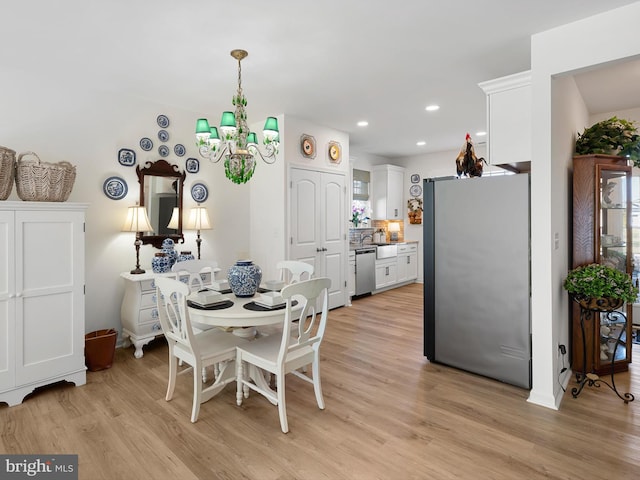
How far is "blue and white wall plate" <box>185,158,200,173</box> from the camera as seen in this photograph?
429 cm

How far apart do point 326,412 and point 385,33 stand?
8.84 ft

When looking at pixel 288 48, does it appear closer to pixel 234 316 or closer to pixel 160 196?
pixel 234 316

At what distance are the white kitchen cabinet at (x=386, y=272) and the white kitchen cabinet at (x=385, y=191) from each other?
0.97 meters

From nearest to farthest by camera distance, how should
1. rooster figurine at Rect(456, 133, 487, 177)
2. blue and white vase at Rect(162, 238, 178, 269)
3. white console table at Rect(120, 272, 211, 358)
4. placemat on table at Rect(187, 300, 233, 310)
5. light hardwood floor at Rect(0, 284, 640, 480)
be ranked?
light hardwood floor at Rect(0, 284, 640, 480), placemat on table at Rect(187, 300, 233, 310), rooster figurine at Rect(456, 133, 487, 177), white console table at Rect(120, 272, 211, 358), blue and white vase at Rect(162, 238, 178, 269)

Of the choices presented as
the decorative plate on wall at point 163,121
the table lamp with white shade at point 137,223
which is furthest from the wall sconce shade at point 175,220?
the decorative plate on wall at point 163,121

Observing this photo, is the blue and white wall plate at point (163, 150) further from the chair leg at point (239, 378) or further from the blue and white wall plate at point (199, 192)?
the chair leg at point (239, 378)

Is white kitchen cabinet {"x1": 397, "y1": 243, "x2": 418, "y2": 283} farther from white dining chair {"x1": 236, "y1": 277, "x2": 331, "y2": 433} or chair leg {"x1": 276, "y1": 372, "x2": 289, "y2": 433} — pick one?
chair leg {"x1": 276, "y1": 372, "x2": 289, "y2": 433}

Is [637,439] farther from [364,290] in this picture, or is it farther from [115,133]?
[115,133]

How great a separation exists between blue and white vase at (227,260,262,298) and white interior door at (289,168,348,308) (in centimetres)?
184

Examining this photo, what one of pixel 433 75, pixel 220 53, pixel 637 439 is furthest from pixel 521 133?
pixel 220 53

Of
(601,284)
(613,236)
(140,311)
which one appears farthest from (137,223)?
(613,236)

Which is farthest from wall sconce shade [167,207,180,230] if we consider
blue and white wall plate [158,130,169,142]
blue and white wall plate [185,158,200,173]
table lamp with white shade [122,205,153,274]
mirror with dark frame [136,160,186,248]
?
blue and white wall plate [158,130,169,142]

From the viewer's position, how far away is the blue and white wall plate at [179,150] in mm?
4172

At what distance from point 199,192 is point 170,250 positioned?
888 mm
